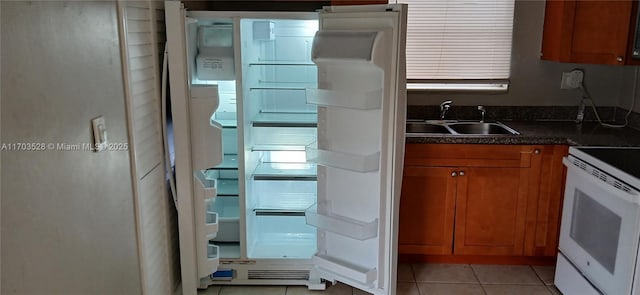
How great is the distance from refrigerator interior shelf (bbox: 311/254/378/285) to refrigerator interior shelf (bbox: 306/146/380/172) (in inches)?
20.7

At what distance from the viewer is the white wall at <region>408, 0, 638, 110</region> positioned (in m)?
3.27

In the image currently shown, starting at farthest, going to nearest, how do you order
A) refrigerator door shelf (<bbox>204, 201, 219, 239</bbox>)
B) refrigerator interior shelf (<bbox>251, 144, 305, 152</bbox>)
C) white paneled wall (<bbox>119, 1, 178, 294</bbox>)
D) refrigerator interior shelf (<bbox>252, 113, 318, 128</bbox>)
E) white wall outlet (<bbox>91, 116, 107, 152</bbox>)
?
refrigerator interior shelf (<bbox>251, 144, 305, 152</bbox>) → refrigerator interior shelf (<bbox>252, 113, 318, 128</bbox>) → refrigerator door shelf (<bbox>204, 201, 219, 239</bbox>) → white paneled wall (<bbox>119, 1, 178, 294</bbox>) → white wall outlet (<bbox>91, 116, 107, 152</bbox>)

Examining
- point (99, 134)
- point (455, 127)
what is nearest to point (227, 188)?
point (99, 134)

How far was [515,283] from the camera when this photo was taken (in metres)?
2.92

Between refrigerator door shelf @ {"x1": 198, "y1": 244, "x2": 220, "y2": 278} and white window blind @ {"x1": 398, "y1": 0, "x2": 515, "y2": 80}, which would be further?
white window blind @ {"x1": 398, "y1": 0, "x2": 515, "y2": 80}

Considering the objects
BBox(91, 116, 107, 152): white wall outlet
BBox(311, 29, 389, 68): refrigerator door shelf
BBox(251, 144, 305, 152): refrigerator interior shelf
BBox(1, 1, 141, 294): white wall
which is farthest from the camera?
BBox(251, 144, 305, 152): refrigerator interior shelf

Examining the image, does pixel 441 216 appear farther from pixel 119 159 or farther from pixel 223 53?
pixel 119 159

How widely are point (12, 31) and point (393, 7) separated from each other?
4.92 feet

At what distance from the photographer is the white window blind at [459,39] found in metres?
3.25

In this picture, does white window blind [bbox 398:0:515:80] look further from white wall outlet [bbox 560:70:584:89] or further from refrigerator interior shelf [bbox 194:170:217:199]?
refrigerator interior shelf [bbox 194:170:217:199]

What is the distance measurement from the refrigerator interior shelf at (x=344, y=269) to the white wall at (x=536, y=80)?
1.30 m

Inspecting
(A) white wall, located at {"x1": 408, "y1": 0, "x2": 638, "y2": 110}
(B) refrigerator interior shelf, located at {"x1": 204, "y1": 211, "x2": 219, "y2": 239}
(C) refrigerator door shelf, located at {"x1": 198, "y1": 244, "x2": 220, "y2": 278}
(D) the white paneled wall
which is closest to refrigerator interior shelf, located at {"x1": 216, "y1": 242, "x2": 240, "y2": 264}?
(C) refrigerator door shelf, located at {"x1": 198, "y1": 244, "x2": 220, "y2": 278}

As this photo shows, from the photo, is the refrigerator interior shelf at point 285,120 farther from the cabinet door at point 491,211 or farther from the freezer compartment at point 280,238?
the cabinet door at point 491,211

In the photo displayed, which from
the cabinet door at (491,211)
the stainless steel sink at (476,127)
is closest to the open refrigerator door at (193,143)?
the cabinet door at (491,211)
